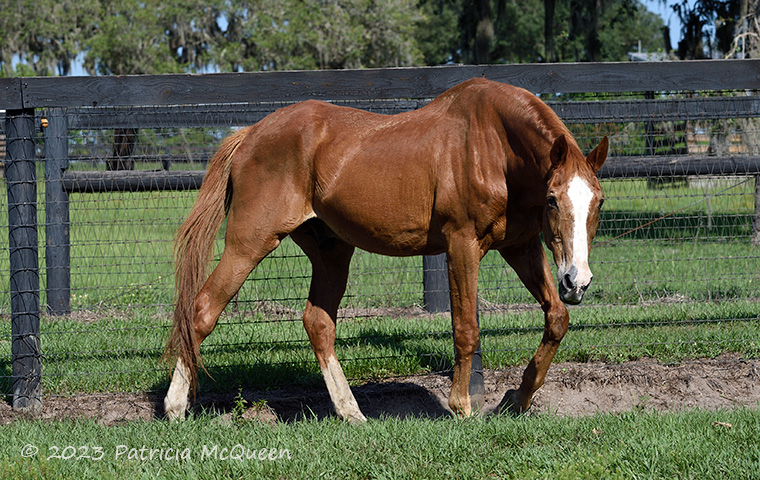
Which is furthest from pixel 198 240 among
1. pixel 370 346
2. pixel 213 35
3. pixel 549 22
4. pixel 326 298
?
pixel 213 35

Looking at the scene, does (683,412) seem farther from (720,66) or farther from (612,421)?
(720,66)

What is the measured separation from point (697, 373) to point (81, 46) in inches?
1488

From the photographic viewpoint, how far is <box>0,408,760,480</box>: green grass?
Answer: 11.2 ft

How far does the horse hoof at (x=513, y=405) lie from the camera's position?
4664 millimetres

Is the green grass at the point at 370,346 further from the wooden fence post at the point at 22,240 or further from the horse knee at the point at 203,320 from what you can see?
the horse knee at the point at 203,320

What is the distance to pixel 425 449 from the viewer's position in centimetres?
371

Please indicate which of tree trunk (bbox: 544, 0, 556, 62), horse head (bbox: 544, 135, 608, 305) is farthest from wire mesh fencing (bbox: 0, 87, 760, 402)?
tree trunk (bbox: 544, 0, 556, 62)

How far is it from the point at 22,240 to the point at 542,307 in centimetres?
380

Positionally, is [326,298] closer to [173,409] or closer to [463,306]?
[463,306]

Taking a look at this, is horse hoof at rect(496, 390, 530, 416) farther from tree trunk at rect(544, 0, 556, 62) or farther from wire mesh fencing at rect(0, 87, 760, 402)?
tree trunk at rect(544, 0, 556, 62)

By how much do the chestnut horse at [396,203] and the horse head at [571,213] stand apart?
1cm

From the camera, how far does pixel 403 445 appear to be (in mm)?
3809

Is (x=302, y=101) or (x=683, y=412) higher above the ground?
(x=302, y=101)

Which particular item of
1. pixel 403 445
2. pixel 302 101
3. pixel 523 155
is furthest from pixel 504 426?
pixel 302 101
